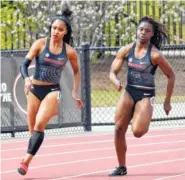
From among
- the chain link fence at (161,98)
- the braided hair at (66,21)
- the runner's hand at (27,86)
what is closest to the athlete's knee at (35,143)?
the runner's hand at (27,86)

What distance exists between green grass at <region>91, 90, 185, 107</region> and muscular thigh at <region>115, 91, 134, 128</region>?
35.9 feet

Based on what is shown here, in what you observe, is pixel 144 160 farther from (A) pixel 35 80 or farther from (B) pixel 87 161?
(A) pixel 35 80

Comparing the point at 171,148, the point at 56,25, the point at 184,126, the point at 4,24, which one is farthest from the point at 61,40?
the point at 4,24

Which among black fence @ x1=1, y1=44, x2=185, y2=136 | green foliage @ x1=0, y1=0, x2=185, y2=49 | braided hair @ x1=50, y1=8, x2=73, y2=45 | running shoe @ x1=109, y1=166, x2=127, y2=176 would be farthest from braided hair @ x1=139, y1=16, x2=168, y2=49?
green foliage @ x1=0, y1=0, x2=185, y2=49

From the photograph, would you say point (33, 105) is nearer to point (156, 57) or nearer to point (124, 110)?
A: point (124, 110)

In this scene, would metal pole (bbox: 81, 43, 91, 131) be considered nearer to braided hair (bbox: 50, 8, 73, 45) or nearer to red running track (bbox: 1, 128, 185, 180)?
red running track (bbox: 1, 128, 185, 180)

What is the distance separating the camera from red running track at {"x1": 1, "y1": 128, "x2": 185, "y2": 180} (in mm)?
11211

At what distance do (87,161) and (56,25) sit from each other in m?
2.75

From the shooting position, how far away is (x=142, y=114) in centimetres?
1067

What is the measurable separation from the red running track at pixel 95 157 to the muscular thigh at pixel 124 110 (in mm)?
683

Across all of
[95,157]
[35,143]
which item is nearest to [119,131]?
[35,143]

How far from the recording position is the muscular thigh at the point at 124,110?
10.8 m

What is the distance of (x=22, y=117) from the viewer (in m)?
17.2

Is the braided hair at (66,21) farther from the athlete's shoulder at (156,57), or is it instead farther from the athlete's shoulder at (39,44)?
the athlete's shoulder at (156,57)
